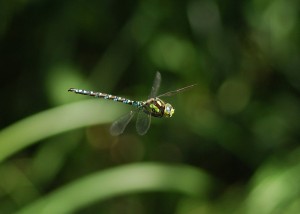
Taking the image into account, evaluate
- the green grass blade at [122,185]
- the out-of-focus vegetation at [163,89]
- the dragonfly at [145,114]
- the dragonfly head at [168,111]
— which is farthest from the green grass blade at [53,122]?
the dragonfly head at [168,111]

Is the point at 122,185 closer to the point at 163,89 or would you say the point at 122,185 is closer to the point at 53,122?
the point at 53,122

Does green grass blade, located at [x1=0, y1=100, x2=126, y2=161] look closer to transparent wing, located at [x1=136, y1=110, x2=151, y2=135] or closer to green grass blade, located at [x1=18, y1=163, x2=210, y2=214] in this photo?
green grass blade, located at [x1=18, y1=163, x2=210, y2=214]

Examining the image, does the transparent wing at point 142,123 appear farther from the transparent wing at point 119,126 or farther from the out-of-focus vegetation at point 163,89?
the out-of-focus vegetation at point 163,89

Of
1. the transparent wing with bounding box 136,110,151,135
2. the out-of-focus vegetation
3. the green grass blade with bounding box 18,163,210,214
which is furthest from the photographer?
the out-of-focus vegetation

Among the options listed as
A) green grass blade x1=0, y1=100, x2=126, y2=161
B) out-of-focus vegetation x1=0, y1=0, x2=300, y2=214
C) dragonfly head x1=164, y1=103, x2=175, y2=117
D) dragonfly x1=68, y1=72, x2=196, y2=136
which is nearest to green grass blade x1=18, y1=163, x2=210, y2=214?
out-of-focus vegetation x1=0, y1=0, x2=300, y2=214

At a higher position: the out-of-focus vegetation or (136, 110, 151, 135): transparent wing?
the out-of-focus vegetation

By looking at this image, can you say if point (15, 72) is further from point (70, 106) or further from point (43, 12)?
point (70, 106)

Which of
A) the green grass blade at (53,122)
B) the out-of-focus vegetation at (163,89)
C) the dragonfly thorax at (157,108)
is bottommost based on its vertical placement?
the dragonfly thorax at (157,108)

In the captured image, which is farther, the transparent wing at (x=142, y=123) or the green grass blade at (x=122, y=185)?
the green grass blade at (x=122, y=185)

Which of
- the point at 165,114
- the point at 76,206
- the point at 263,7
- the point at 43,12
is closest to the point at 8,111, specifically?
the point at 43,12
